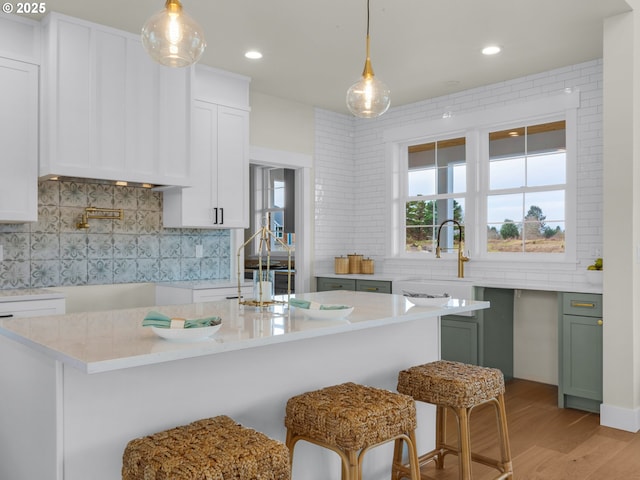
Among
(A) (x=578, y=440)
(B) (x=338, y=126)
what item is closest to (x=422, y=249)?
(B) (x=338, y=126)

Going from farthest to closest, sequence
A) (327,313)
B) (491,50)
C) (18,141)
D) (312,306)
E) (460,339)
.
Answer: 1. (460,339)
2. (491,50)
3. (18,141)
4. (312,306)
5. (327,313)

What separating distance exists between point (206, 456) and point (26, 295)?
103 inches

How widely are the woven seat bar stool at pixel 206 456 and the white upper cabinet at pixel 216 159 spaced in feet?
10.2

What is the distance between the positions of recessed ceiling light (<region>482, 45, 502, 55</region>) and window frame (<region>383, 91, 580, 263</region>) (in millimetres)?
833

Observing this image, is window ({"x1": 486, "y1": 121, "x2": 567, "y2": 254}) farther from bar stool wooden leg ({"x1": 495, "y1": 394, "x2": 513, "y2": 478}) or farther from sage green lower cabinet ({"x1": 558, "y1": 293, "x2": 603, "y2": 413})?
bar stool wooden leg ({"x1": 495, "y1": 394, "x2": 513, "y2": 478})

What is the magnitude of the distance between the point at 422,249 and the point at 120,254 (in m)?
3.19

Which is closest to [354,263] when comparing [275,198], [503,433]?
[275,198]

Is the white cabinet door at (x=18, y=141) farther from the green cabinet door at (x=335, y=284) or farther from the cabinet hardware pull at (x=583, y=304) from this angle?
the cabinet hardware pull at (x=583, y=304)

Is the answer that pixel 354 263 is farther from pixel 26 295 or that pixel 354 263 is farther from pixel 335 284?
pixel 26 295

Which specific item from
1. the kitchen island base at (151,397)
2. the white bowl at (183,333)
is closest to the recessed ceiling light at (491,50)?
the kitchen island base at (151,397)

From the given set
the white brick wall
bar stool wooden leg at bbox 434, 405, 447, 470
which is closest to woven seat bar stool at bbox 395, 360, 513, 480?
bar stool wooden leg at bbox 434, 405, 447, 470

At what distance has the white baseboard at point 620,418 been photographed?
3.77 m

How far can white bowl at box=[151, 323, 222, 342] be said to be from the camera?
1866mm

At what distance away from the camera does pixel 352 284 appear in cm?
582
